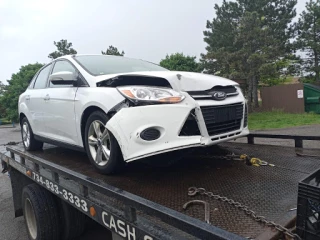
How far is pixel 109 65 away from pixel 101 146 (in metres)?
1.14

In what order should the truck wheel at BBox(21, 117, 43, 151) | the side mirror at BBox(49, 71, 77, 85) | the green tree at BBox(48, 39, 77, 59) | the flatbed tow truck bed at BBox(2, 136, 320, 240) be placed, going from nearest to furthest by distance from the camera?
the flatbed tow truck bed at BBox(2, 136, 320, 240) < the side mirror at BBox(49, 71, 77, 85) < the truck wheel at BBox(21, 117, 43, 151) < the green tree at BBox(48, 39, 77, 59)

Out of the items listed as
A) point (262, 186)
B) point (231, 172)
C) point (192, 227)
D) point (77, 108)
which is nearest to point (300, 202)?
point (192, 227)

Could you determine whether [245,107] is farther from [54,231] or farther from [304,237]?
[54,231]

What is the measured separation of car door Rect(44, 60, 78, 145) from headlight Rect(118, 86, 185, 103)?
97cm

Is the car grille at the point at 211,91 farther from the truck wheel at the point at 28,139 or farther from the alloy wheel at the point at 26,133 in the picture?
the alloy wheel at the point at 26,133

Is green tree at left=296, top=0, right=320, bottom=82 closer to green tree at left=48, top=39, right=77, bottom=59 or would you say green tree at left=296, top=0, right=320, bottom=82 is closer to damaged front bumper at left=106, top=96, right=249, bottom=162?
green tree at left=48, top=39, right=77, bottom=59

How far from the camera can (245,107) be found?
3.22 meters

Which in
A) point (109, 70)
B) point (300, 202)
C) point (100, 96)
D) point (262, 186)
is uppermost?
point (109, 70)

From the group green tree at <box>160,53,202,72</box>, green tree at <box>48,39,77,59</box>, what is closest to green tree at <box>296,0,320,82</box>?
green tree at <box>160,53,202,72</box>

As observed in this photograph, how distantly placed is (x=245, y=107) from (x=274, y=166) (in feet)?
2.30

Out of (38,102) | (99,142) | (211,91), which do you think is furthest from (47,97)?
(211,91)

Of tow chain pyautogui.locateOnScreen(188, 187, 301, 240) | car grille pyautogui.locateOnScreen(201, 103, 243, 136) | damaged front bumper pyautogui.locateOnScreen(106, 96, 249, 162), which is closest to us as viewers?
tow chain pyautogui.locateOnScreen(188, 187, 301, 240)

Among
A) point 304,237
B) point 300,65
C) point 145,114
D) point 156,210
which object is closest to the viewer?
point 304,237

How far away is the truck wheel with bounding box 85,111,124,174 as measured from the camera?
275cm
